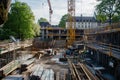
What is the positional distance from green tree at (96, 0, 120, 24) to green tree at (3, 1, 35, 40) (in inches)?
566

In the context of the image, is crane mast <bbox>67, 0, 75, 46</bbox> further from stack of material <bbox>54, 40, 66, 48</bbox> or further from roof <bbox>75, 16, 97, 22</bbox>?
roof <bbox>75, 16, 97, 22</bbox>

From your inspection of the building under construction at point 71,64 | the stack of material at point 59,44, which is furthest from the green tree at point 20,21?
the stack of material at point 59,44

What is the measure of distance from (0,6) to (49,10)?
7812 centimetres

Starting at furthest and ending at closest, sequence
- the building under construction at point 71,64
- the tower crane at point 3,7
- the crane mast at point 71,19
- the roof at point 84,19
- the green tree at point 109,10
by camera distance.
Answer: the roof at point 84,19, the crane mast at point 71,19, the green tree at point 109,10, the building under construction at point 71,64, the tower crane at point 3,7

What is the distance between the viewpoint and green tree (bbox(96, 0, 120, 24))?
47.0m

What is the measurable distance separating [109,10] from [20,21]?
17743 millimetres

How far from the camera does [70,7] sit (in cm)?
6488

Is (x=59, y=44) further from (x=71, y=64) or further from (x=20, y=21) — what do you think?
(x=71, y=64)

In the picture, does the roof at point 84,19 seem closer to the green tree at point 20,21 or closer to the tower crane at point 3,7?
the green tree at point 20,21

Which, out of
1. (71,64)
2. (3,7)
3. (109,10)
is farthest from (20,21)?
(3,7)

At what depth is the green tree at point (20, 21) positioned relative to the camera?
2005 inches

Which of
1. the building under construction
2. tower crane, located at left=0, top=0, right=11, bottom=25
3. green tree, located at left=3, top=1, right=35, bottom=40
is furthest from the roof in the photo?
tower crane, located at left=0, top=0, right=11, bottom=25

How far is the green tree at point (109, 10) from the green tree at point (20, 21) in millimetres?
14382

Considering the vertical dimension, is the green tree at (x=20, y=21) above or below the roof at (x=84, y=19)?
below
